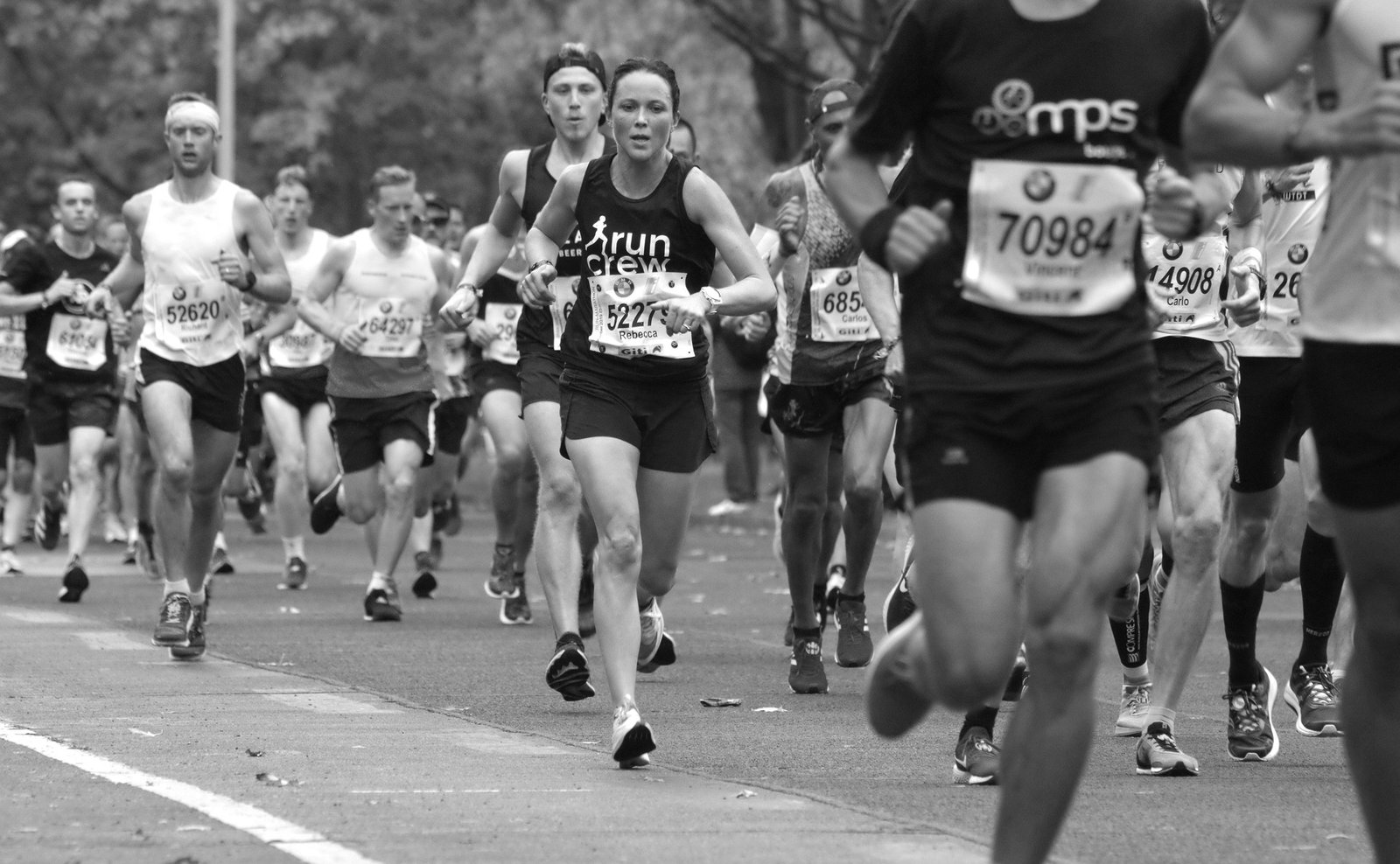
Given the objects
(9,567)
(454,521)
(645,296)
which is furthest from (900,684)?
(454,521)

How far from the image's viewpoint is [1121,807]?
671cm

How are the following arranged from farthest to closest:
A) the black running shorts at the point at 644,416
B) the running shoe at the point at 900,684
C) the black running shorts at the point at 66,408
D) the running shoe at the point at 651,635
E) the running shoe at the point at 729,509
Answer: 1. the running shoe at the point at 729,509
2. the black running shorts at the point at 66,408
3. the running shoe at the point at 651,635
4. the black running shorts at the point at 644,416
5. the running shoe at the point at 900,684

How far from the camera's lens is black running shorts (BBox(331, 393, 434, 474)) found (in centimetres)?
1359

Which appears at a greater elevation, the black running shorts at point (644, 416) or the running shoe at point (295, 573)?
the black running shorts at point (644, 416)

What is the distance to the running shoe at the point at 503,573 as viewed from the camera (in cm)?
1342

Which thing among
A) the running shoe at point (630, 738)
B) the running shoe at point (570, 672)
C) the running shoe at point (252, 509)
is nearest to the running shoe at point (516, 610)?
the running shoe at point (570, 672)

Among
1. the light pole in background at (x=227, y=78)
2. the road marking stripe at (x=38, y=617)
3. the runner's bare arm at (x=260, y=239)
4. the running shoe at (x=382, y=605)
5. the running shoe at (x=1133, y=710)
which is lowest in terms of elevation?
the road marking stripe at (x=38, y=617)

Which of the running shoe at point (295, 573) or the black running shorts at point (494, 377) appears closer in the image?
the black running shorts at point (494, 377)

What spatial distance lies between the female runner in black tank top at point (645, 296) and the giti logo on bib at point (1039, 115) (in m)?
2.79

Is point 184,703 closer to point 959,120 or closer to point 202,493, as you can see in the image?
point 202,493

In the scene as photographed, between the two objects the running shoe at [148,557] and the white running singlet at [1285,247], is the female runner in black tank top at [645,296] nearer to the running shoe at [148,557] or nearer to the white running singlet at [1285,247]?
the white running singlet at [1285,247]

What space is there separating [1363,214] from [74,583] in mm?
10350

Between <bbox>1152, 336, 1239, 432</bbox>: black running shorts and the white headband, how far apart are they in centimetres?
493

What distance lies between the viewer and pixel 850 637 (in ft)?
35.1
